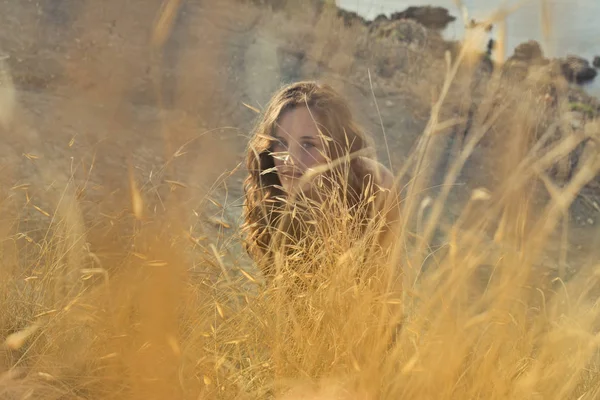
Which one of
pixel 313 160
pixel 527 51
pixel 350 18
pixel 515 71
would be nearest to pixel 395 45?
pixel 350 18

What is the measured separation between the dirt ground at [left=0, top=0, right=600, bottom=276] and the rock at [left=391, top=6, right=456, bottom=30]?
9.38ft

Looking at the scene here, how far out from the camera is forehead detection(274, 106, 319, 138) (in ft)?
7.76

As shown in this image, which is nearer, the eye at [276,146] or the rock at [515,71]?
the eye at [276,146]

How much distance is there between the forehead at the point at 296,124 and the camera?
2.37 metres

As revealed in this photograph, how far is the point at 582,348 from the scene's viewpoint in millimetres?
1564

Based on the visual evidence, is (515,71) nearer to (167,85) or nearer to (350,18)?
(350,18)

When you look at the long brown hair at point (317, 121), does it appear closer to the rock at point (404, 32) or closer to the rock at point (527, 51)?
the rock at point (404, 32)

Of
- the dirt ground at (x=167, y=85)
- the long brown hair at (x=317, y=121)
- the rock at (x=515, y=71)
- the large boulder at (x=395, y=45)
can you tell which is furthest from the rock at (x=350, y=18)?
the long brown hair at (x=317, y=121)

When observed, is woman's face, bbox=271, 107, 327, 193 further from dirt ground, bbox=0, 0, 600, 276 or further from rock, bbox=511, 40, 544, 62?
rock, bbox=511, 40, 544, 62

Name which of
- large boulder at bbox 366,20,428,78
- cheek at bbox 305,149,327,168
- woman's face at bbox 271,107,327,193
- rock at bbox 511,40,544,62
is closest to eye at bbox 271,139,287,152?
woman's face at bbox 271,107,327,193

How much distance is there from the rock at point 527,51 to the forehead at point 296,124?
9.42 m

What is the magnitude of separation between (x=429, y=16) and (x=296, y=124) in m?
10.4

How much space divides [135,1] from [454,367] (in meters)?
7.67

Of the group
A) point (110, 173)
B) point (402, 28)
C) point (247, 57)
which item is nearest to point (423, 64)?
point (402, 28)
